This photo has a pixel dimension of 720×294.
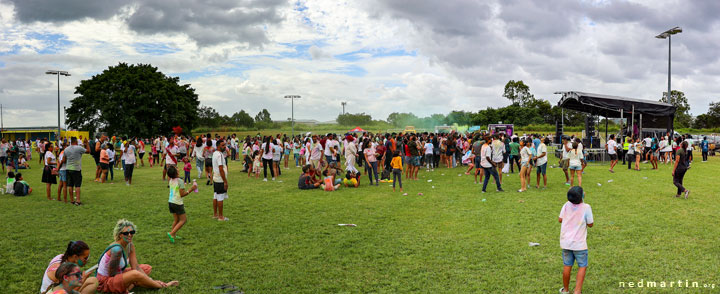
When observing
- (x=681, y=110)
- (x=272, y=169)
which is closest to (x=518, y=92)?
(x=681, y=110)

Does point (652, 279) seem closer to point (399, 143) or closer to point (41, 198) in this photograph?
point (399, 143)

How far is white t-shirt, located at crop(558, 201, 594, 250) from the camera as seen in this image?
4.83m

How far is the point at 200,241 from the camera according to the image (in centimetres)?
748

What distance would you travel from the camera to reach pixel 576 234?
15.9 feet

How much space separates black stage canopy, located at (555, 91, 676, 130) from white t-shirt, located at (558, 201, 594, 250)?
21.3 m

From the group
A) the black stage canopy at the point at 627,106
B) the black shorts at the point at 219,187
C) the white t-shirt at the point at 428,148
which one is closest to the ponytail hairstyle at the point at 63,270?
the black shorts at the point at 219,187

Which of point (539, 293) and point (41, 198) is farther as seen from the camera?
point (41, 198)

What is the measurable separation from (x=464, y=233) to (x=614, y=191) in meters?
7.10

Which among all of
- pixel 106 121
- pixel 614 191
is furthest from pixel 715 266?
pixel 106 121

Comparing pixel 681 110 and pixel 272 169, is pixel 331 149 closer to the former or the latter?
pixel 272 169

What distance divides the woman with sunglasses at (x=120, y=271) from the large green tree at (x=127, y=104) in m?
44.0

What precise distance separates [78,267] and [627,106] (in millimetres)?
27228

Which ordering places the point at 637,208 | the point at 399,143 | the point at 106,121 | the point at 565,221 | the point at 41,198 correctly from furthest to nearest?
the point at 106,121
the point at 399,143
the point at 41,198
the point at 637,208
the point at 565,221

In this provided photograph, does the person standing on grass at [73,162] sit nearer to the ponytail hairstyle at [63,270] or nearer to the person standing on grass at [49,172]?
the person standing on grass at [49,172]
